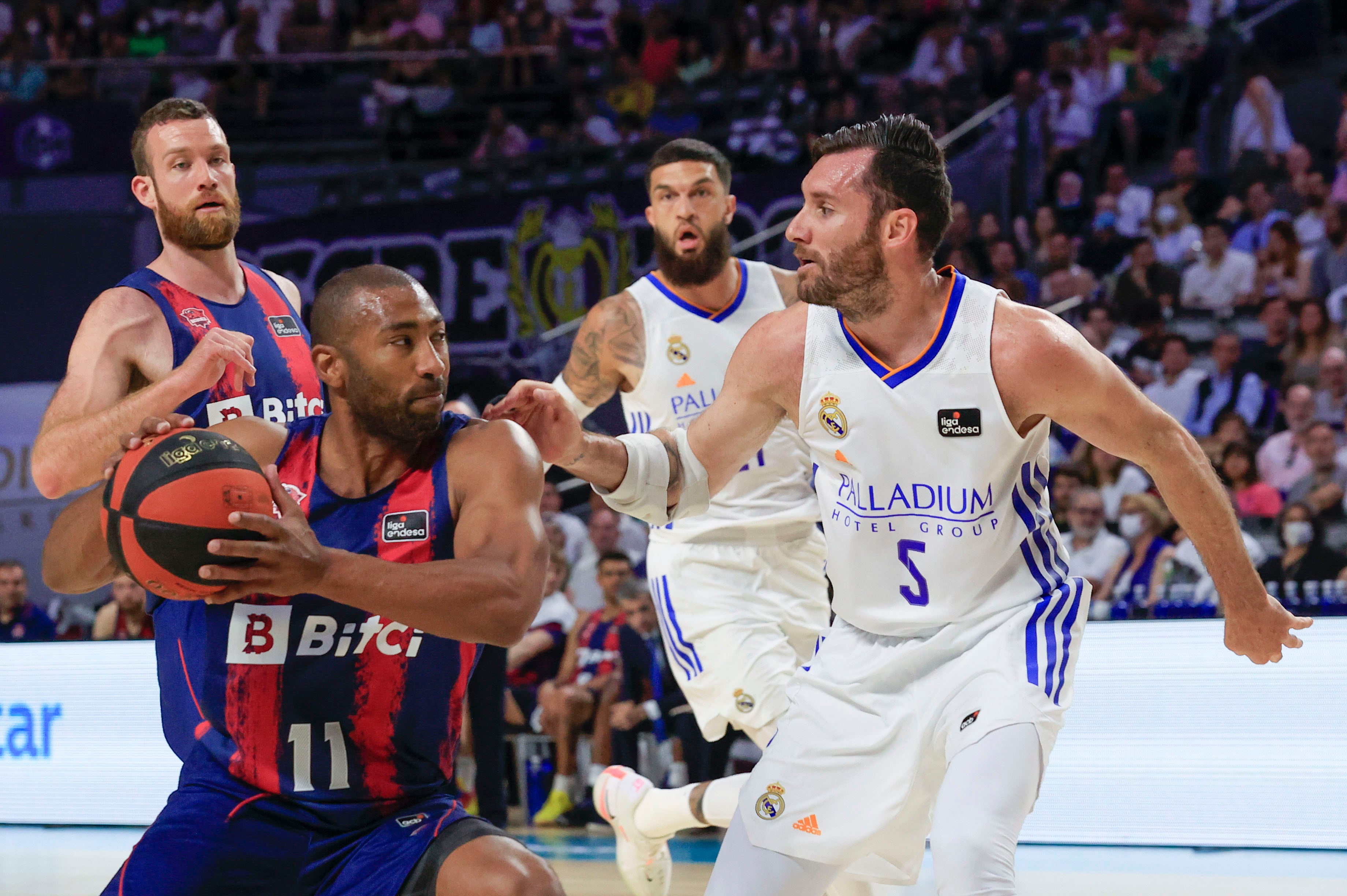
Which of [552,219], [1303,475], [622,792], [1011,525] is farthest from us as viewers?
[552,219]

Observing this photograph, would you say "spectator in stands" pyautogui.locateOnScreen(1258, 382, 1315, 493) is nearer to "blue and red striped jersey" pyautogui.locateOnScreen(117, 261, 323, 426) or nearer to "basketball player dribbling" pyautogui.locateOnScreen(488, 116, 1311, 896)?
"basketball player dribbling" pyautogui.locateOnScreen(488, 116, 1311, 896)

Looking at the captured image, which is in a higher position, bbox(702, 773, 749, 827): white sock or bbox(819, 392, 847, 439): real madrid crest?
bbox(819, 392, 847, 439): real madrid crest

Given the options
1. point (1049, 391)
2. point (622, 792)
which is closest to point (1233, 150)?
point (622, 792)

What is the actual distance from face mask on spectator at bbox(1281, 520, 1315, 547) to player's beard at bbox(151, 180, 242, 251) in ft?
21.1

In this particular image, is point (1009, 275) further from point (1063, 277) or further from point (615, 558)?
point (615, 558)

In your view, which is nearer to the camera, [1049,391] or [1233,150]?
[1049,391]

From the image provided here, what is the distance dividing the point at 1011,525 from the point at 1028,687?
16.7 inches

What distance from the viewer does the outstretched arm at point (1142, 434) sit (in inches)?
129

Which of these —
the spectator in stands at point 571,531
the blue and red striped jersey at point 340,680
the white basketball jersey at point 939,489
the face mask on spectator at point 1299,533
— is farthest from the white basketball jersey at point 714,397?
the spectator in stands at point 571,531

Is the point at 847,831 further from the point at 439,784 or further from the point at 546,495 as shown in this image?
the point at 546,495

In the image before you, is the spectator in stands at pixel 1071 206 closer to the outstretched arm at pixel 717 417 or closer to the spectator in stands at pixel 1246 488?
the spectator in stands at pixel 1246 488

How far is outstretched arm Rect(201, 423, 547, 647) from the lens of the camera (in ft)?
8.47

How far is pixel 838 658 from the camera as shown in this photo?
347cm

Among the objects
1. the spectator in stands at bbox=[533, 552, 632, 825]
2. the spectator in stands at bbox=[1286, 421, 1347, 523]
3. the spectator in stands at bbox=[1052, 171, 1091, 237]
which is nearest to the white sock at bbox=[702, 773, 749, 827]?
the spectator in stands at bbox=[533, 552, 632, 825]
